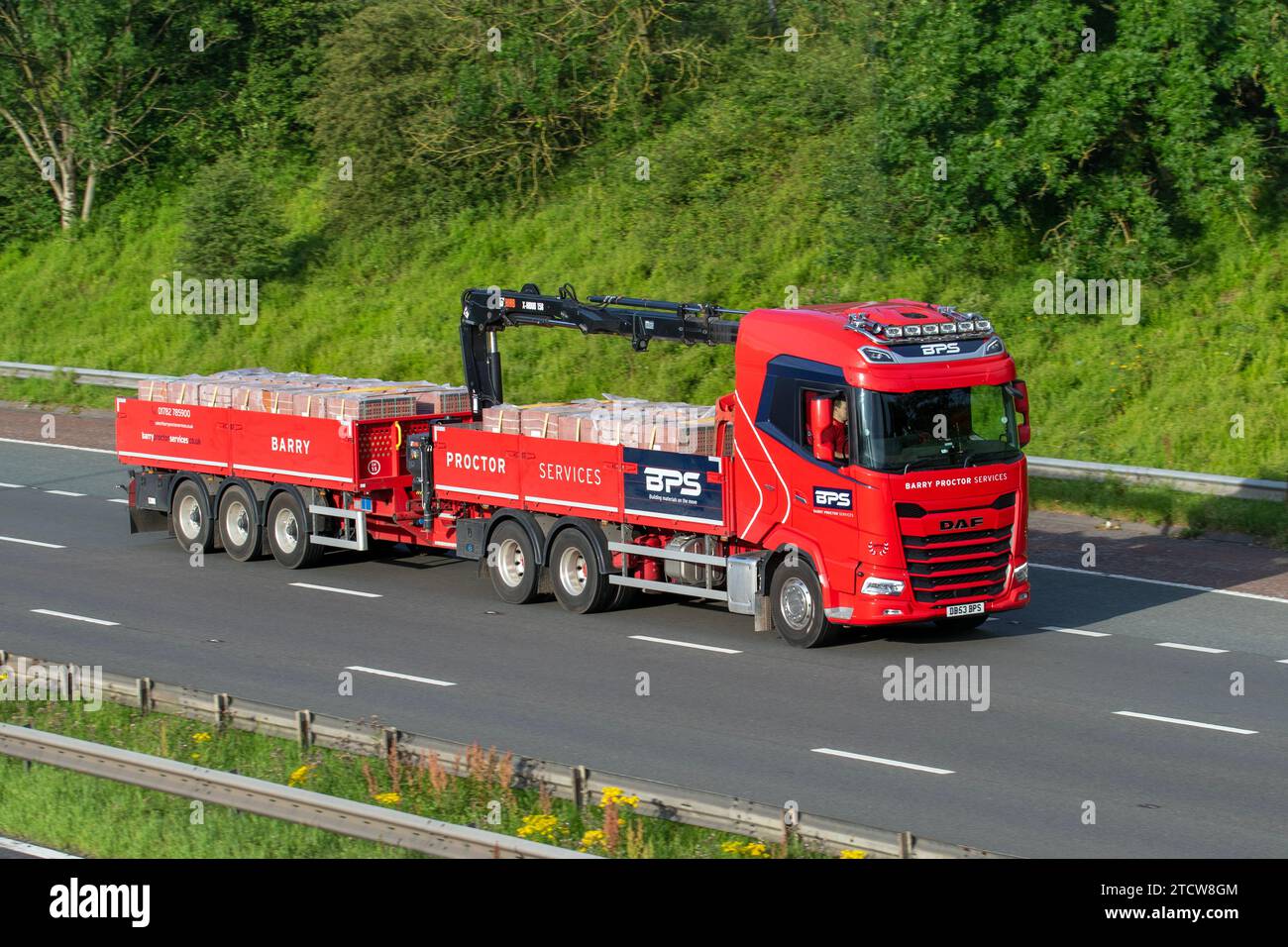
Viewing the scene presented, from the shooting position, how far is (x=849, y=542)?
16359 millimetres

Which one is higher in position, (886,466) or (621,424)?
(621,424)

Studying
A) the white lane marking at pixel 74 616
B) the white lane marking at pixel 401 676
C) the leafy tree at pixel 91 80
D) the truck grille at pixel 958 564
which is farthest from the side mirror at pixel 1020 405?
the leafy tree at pixel 91 80

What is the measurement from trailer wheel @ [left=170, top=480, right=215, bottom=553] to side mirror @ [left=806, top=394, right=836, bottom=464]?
8.88m

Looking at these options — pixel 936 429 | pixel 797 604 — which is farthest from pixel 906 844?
pixel 797 604

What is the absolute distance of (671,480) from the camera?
1775cm

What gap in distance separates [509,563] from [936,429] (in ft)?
17.3

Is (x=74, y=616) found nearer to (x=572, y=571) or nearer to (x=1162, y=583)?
(x=572, y=571)

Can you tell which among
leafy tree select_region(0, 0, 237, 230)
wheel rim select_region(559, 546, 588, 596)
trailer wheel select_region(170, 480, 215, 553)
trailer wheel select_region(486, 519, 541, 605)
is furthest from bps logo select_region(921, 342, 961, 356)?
leafy tree select_region(0, 0, 237, 230)

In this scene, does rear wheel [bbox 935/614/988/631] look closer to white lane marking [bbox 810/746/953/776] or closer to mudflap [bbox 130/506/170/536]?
white lane marking [bbox 810/746/953/776]

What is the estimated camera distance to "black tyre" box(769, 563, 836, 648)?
1680 cm

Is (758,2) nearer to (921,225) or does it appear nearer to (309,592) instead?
(921,225)

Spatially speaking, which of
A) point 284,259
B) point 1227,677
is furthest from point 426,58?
point 1227,677

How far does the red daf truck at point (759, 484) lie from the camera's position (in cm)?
1630
